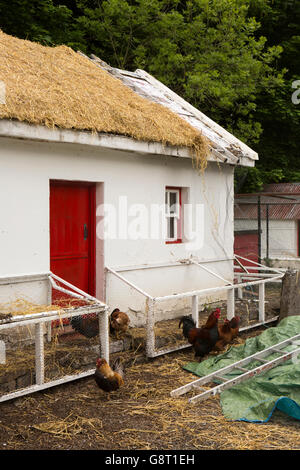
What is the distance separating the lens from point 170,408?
18.1ft

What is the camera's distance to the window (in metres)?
9.16

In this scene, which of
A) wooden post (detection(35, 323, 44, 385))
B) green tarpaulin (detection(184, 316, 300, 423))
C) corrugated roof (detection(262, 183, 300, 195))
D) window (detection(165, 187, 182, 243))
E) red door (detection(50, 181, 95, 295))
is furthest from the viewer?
corrugated roof (detection(262, 183, 300, 195))

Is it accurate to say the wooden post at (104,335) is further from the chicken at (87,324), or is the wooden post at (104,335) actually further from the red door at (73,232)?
the red door at (73,232)

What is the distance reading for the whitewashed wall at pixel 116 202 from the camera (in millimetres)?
6488

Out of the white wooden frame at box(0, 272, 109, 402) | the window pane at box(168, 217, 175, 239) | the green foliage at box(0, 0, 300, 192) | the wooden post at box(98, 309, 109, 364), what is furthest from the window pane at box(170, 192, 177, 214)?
the green foliage at box(0, 0, 300, 192)

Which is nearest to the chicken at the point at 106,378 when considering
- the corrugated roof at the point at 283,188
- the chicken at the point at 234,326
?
the chicken at the point at 234,326

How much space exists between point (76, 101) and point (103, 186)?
4.60 feet

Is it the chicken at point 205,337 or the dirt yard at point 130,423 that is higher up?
the chicken at point 205,337

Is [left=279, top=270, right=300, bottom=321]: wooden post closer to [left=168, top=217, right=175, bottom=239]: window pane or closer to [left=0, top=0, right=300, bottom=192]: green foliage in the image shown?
[left=168, top=217, right=175, bottom=239]: window pane

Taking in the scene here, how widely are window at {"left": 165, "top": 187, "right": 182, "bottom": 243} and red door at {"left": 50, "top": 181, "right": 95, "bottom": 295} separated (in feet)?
6.08

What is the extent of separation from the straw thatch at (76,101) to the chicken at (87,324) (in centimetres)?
265

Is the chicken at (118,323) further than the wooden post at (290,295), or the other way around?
the wooden post at (290,295)
